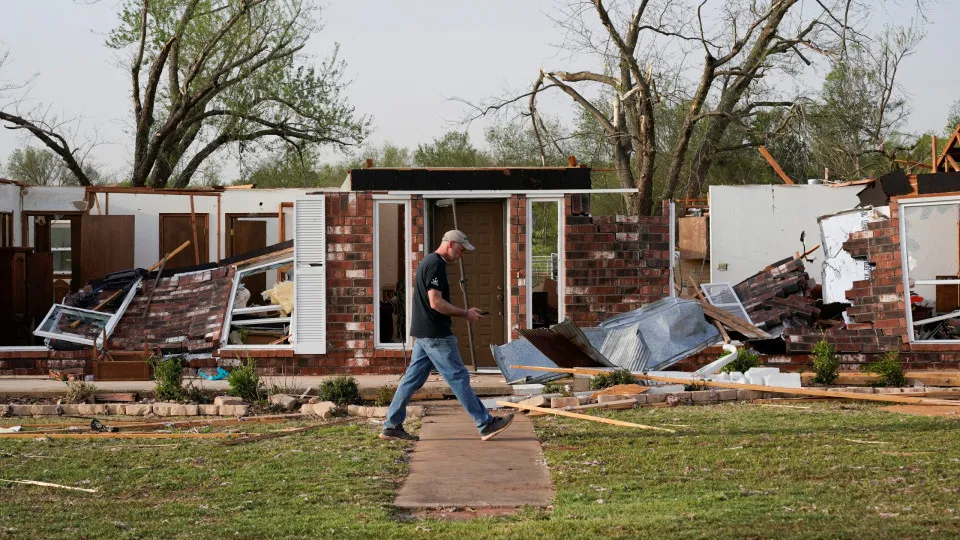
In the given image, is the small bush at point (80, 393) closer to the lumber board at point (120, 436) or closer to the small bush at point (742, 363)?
the lumber board at point (120, 436)

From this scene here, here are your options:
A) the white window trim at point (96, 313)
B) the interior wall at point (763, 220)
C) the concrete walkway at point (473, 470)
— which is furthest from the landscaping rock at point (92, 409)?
the interior wall at point (763, 220)

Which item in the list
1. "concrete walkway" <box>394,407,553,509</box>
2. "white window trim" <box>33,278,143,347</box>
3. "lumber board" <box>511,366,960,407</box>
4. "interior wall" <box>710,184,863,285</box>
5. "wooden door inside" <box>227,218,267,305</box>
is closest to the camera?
"concrete walkway" <box>394,407,553,509</box>

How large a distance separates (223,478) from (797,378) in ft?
23.2

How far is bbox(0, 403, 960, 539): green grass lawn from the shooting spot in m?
6.13

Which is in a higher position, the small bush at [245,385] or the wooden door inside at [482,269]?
the wooden door inside at [482,269]

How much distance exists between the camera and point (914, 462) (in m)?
7.92

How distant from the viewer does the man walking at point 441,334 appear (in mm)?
9344

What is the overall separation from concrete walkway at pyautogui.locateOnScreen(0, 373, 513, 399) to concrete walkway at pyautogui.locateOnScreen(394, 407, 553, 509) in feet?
7.52

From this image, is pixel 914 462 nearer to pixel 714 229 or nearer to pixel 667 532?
pixel 667 532

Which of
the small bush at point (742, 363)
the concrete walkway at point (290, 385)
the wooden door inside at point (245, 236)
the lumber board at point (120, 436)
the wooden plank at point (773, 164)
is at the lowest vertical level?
the lumber board at point (120, 436)

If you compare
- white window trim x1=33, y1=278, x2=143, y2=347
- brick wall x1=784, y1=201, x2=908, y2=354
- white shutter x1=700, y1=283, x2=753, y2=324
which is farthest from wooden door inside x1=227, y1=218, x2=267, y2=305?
brick wall x1=784, y1=201, x2=908, y2=354

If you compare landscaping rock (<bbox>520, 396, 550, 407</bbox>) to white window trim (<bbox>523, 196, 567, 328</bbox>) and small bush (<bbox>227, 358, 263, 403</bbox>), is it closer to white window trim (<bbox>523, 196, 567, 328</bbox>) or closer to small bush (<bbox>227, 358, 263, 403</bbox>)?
small bush (<bbox>227, 358, 263, 403</bbox>)

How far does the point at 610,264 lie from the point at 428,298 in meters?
6.02

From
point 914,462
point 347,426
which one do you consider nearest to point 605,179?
point 347,426
